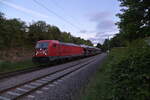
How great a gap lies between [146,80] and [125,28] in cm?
816

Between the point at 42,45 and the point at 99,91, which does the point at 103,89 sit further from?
the point at 42,45

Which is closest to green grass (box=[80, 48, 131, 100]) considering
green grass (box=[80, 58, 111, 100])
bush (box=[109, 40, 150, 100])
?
green grass (box=[80, 58, 111, 100])

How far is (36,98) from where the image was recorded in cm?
576

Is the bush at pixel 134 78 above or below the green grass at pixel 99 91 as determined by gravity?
above

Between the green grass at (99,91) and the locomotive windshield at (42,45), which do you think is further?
the locomotive windshield at (42,45)

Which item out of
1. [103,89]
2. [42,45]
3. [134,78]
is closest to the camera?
[134,78]

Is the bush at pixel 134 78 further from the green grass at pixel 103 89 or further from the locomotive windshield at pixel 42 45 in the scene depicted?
the locomotive windshield at pixel 42 45

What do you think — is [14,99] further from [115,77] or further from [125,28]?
[125,28]

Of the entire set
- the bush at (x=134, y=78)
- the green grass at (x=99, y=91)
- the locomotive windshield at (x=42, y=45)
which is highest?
the locomotive windshield at (x=42, y=45)

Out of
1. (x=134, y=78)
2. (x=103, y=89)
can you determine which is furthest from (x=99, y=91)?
(x=134, y=78)

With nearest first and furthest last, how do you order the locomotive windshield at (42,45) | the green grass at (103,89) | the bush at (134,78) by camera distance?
the bush at (134,78) < the green grass at (103,89) < the locomotive windshield at (42,45)

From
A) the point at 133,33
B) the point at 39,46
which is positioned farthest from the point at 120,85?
the point at 39,46

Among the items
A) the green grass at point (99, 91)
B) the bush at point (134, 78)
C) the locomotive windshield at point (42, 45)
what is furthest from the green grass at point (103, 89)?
the locomotive windshield at point (42, 45)

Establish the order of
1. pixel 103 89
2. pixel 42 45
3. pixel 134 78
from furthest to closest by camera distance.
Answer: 1. pixel 42 45
2. pixel 103 89
3. pixel 134 78
